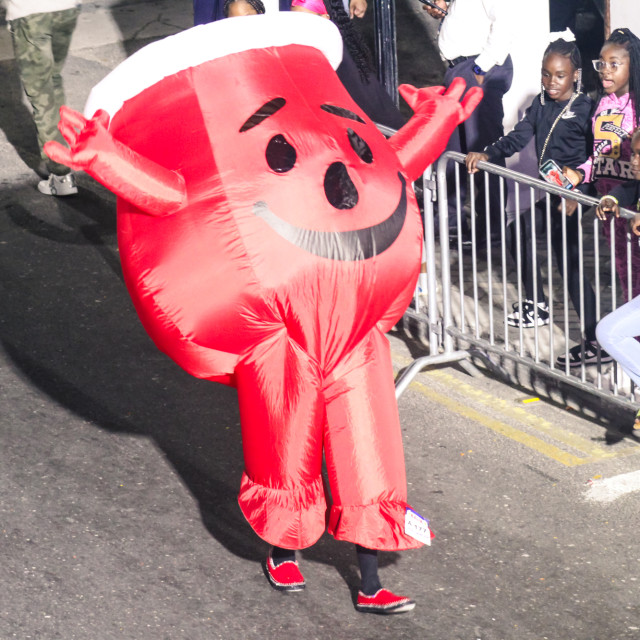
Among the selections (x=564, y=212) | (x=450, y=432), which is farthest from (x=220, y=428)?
(x=564, y=212)

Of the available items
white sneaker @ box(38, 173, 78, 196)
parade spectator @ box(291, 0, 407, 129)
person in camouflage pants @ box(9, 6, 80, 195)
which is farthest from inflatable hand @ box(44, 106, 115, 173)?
white sneaker @ box(38, 173, 78, 196)

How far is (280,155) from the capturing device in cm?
420

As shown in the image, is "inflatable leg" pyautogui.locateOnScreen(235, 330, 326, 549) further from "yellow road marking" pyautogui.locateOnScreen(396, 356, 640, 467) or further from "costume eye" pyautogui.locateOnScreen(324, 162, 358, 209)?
"yellow road marking" pyautogui.locateOnScreen(396, 356, 640, 467)

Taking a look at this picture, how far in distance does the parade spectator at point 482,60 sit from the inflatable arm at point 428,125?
108 inches

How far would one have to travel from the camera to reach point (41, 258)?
8.08 m

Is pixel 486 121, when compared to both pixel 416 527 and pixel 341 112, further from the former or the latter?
pixel 416 527

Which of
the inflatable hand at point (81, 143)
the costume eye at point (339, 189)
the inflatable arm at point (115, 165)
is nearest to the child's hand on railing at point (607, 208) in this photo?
the costume eye at point (339, 189)

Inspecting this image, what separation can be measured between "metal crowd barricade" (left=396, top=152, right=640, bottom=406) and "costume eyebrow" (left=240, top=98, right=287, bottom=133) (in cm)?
195

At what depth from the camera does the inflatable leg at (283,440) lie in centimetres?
432

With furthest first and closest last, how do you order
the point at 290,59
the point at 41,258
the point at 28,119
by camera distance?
the point at 28,119, the point at 41,258, the point at 290,59

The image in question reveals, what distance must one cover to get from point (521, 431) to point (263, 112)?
251 centimetres

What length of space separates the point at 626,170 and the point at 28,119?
20.7 feet

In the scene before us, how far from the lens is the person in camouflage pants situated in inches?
354

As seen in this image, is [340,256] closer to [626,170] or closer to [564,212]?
[564,212]
